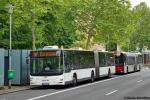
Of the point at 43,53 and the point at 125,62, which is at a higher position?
the point at 43,53

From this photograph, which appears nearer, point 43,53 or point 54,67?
point 54,67

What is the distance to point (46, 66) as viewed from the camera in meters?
29.7

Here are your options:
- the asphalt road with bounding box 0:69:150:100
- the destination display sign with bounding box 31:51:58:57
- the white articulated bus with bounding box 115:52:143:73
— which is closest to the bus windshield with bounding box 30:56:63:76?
the destination display sign with bounding box 31:51:58:57

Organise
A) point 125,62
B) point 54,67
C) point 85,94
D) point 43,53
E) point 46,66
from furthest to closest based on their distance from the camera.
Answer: point 125,62 → point 43,53 → point 46,66 → point 54,67 → point 85,94

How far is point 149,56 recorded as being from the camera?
121875mm

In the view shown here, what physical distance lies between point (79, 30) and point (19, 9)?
22580 millimetres

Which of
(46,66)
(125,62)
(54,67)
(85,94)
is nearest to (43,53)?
(46,66)

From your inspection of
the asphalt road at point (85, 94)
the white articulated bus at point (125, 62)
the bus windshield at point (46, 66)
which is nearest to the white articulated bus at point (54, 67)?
the bus windshield at point (46, 66)

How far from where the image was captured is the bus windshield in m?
29.5

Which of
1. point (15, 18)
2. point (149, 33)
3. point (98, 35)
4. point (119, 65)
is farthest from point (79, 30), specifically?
point (149, 33)

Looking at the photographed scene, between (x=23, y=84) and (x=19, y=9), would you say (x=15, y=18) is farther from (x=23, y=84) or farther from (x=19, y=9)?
(x=23, y=84)

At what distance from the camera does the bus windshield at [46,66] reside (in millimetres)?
29453

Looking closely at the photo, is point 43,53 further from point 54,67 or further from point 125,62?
point 125,62

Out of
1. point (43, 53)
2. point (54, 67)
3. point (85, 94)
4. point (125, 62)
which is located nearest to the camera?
point (85, 94)
